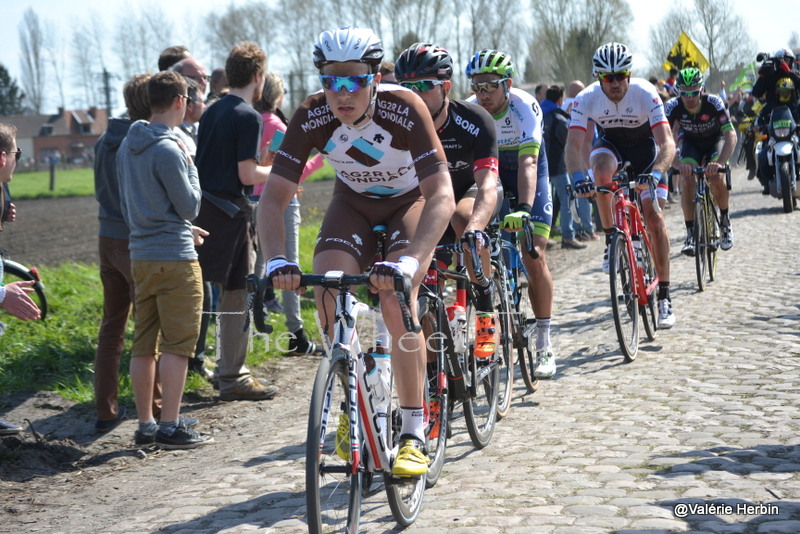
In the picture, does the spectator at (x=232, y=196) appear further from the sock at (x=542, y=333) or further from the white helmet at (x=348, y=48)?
the white helmet at (x=348, y=48)

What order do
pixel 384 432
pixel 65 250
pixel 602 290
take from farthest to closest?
Answer: pixel 65 250
pixel 602 290
pixel 384 432

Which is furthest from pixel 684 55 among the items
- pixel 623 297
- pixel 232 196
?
pixel 232 196

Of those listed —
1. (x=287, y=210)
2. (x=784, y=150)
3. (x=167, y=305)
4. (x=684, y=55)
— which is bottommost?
(x=167, y=305)

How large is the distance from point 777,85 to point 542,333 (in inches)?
454

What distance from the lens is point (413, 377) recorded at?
181 inches

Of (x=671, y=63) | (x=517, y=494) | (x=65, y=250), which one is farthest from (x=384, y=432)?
(x=671, y=63)

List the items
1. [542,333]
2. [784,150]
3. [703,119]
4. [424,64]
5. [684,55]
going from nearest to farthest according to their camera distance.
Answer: [424,64] → [542,333] → [703,119] → [784,150] → [684,55]

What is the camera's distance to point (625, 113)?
8.90 metres

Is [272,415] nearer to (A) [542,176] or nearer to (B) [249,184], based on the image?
(B) [249,184]

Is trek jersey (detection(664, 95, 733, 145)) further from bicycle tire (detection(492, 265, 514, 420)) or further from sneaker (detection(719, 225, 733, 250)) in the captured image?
bicycle tire (detection(492, 265, 514, 420))

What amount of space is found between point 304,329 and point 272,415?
255 centimetres

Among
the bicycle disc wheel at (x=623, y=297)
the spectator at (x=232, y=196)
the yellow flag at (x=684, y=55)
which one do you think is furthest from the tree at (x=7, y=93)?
the bicycle disc wheel at (x=623, y=297)

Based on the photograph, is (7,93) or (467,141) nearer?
(467,141)

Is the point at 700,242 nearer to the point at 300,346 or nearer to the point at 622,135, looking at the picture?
the point at 622,135
